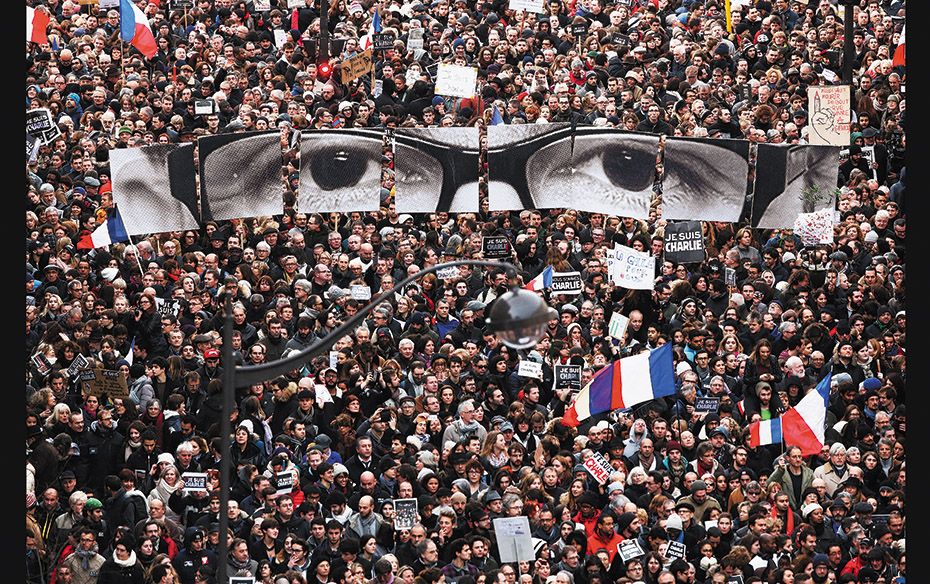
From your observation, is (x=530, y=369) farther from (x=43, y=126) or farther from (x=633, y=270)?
(x=43, y=126)

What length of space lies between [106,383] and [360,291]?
9.94 feet

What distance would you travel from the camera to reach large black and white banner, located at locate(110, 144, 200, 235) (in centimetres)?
2067

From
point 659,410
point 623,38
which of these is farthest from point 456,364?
point 623,38

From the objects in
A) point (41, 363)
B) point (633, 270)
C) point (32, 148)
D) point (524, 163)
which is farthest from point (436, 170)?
point (41, 363)

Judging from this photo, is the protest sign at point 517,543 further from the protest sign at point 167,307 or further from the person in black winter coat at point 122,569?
the protest sign at point 167,307

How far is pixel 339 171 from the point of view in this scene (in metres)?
21.2

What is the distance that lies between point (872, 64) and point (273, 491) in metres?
10.6

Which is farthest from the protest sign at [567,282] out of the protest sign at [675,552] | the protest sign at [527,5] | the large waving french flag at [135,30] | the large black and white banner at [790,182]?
the large waving french flag at [135,30]

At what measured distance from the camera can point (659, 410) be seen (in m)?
18.2

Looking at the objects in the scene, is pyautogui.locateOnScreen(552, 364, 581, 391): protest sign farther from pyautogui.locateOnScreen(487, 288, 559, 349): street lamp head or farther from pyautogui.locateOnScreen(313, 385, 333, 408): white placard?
pyautogui.locateOnScreen(487, 288, 559, 349): street lamp head

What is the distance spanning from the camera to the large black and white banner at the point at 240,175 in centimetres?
2086

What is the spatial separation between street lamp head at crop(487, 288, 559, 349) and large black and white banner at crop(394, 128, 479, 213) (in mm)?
9633

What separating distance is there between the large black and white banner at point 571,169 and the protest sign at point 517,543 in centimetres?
563

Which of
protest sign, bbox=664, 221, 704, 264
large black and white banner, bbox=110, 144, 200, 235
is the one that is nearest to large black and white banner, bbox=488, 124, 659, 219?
protest sign, bbox=664, 221, 704, 264
